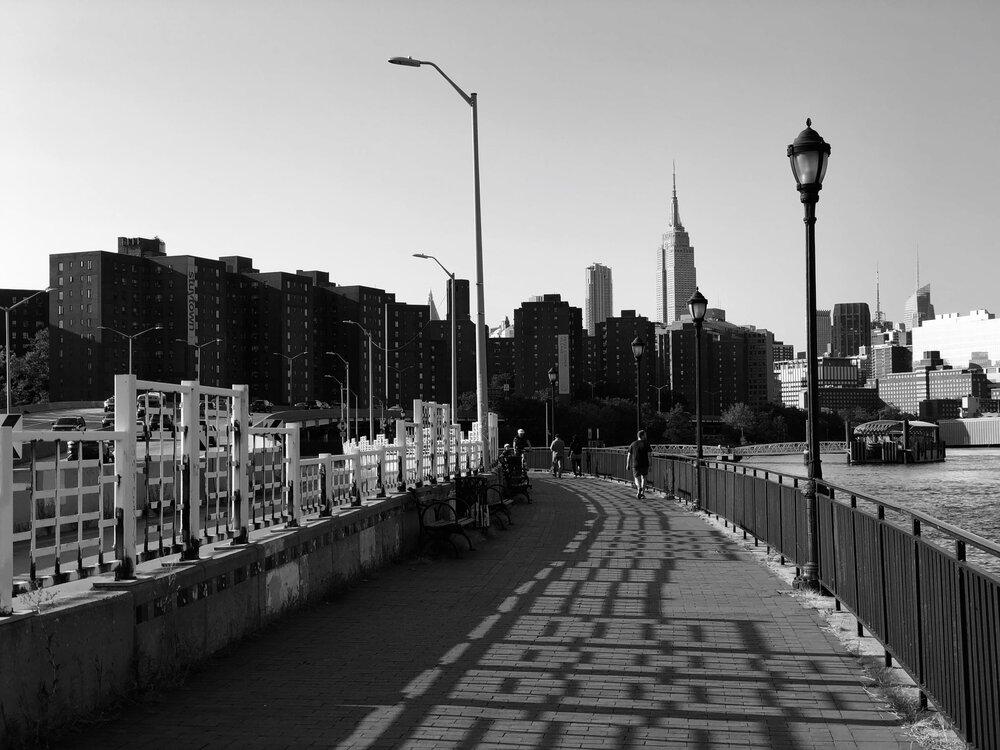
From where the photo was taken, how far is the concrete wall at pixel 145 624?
5.30m

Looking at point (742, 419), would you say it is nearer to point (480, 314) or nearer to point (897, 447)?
point (897, 447)

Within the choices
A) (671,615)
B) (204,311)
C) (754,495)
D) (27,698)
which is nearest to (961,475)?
(754,495)

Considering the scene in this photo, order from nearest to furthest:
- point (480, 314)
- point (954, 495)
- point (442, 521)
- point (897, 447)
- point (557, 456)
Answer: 1. point (442, 521)
2. point (480, 314)
3. point (557, 456)
4. point (954, 495)
5. point (897, 447)

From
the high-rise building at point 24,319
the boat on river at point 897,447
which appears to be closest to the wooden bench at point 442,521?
the boat on river at point 897,447

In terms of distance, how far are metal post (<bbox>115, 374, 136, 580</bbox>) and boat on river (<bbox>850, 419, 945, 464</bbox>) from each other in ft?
377

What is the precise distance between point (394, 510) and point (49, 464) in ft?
24.4

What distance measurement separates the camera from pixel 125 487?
659 cm

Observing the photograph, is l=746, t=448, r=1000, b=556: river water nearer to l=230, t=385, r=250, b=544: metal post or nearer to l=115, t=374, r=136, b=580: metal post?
l=230, t=385, r=250, b=544: metal post

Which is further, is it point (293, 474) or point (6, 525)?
point (293, 474)

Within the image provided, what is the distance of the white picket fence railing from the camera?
5.91 meters

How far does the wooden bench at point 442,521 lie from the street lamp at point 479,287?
28.1 ft

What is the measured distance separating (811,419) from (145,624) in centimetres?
775

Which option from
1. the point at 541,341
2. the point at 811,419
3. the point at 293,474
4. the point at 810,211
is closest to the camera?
the point at 293,474

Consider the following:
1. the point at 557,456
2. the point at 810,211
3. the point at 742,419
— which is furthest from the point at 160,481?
the point at 742,419
